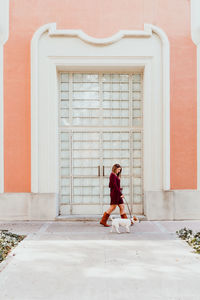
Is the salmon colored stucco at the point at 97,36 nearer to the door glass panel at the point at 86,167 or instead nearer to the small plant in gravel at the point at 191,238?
the door glass panel at the point at 86,167

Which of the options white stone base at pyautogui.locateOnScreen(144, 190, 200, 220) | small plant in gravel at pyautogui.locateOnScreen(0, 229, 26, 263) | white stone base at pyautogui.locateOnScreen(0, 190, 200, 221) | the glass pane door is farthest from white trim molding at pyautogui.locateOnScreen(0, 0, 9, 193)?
white stone base at pyautogui.locateOnScreen(144, 190, 200, 220)

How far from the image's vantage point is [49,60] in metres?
10.6

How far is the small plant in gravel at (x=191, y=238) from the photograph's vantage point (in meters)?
6.95

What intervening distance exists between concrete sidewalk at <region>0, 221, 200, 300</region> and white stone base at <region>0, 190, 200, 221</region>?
174cm

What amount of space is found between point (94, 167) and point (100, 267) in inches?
220

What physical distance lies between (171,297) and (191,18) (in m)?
8.49

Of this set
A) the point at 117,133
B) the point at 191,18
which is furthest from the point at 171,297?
the point at 191,18

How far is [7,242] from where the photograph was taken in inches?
282

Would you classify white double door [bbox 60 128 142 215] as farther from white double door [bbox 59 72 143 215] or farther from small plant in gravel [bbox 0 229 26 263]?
small plant in gravel [bbox 0 229 26 263]

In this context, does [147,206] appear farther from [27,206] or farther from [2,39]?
[2,39]

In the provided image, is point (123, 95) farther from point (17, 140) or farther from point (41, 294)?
point (41, 294)

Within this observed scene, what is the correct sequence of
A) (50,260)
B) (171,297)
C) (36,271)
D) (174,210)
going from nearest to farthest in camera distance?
1. (171,297)
2. (36,271)
3. (50,260)
4. (174,210)

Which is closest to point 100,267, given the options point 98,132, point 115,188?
point 115,188

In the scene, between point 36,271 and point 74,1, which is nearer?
point 36,271
